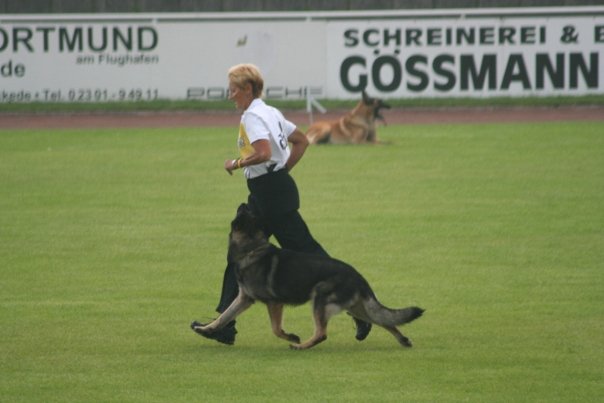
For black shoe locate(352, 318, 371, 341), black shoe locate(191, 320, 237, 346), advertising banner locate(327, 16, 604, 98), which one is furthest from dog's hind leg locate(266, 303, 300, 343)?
advertising banner locate(327, 16, 604, 98)

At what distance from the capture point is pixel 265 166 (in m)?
9.33

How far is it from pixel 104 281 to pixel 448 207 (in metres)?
5.45

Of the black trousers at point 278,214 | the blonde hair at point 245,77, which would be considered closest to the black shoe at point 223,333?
the black trousers at point 278,214

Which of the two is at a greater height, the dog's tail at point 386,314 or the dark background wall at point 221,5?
the dog's tail at point 386,314

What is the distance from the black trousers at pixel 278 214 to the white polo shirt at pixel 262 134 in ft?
0.23

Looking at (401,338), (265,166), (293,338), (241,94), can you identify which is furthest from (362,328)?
(241,94)

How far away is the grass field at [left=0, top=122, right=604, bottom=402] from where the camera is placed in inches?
333

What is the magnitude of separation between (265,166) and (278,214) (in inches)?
13.6

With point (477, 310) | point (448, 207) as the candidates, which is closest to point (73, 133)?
point (448, 207)

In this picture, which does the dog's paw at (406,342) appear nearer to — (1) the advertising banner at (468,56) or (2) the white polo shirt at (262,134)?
(2) the white polo shirt at (262,134)

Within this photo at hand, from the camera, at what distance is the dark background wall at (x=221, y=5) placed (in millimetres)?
35281

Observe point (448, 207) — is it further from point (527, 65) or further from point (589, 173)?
point (527, 65)

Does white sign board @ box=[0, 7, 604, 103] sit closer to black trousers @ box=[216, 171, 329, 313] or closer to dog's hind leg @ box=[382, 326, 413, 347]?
black trousers @ box=[216, 171, 329, 313]

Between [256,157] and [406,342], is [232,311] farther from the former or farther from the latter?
[406,342]
